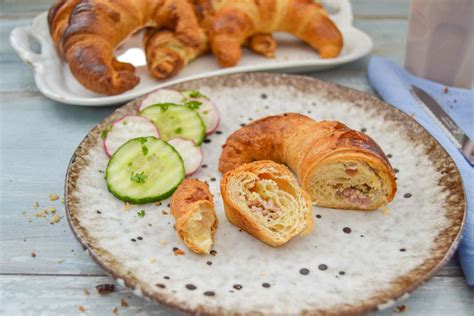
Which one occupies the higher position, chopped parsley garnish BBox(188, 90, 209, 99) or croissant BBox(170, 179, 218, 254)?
croissant BBox(170, 179, 218, 254)

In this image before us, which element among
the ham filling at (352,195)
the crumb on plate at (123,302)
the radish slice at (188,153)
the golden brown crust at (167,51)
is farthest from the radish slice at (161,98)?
the crumb on plate at (123,302)

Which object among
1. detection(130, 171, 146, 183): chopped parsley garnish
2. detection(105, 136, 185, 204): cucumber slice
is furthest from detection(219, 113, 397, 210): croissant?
detection(130, 171, 146, 183): chopped parsley garnish

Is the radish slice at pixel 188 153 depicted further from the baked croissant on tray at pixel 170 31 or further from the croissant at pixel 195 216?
the baked croissant on tray at pixel 170 31

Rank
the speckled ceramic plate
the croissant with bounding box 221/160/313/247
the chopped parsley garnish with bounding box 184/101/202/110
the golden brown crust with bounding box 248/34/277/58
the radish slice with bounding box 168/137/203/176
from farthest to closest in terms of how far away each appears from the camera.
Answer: the golden brown crust with bounding box 248/34/277/58, the chopped parsley garnish with bounding box 184/101/202/110, the radish slice with bounding box 168/137/203/176, the croissant with bounding box 221/160/313/247, the speckled ceramic plate

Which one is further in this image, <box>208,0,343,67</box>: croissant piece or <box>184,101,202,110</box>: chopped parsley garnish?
<box>208,0,343,67</box>: croissant piece

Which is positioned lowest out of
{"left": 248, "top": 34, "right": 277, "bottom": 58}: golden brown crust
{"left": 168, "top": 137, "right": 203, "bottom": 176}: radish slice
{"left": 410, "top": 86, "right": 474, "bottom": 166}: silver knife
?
{"left": 248, "top": 34, "right": 277, "bottom": 58}: golden brown crust

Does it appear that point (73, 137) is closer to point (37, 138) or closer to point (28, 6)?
point (37, 138)

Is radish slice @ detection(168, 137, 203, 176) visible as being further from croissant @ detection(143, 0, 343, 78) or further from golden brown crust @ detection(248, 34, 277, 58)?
golden brown crust @ detection(248, 34, 277, 58)
